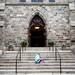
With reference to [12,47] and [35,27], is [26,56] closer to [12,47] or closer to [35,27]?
[12,47]

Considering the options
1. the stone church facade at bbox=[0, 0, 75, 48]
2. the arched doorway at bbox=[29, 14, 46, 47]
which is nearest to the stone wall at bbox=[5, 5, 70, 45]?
the stone church facade at bbox=[0, 0, 75, 48]

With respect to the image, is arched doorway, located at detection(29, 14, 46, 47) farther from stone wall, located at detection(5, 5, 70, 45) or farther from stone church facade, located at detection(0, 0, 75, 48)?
stone wall, located at detection(5, 5, 70, 45)

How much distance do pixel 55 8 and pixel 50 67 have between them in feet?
39.0

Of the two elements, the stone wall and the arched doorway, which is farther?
the arched doorway

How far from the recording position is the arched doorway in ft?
81.0

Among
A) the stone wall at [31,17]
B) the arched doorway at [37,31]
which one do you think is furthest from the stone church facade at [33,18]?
the arched doorway at [37,31]

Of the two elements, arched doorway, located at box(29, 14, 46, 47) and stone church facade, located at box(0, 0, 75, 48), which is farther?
arched doorway, located at box(29, 14, 46, 47)

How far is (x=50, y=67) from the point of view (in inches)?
525

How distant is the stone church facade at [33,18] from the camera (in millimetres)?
23531

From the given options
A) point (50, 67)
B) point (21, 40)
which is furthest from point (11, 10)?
point (50, 67)

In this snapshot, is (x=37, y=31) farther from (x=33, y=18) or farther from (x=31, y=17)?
(x=31, y=17)

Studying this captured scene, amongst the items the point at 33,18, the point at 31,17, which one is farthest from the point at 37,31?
Result: the point at 31,17

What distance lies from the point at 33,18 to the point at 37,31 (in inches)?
119

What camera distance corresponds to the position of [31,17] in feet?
78.8
